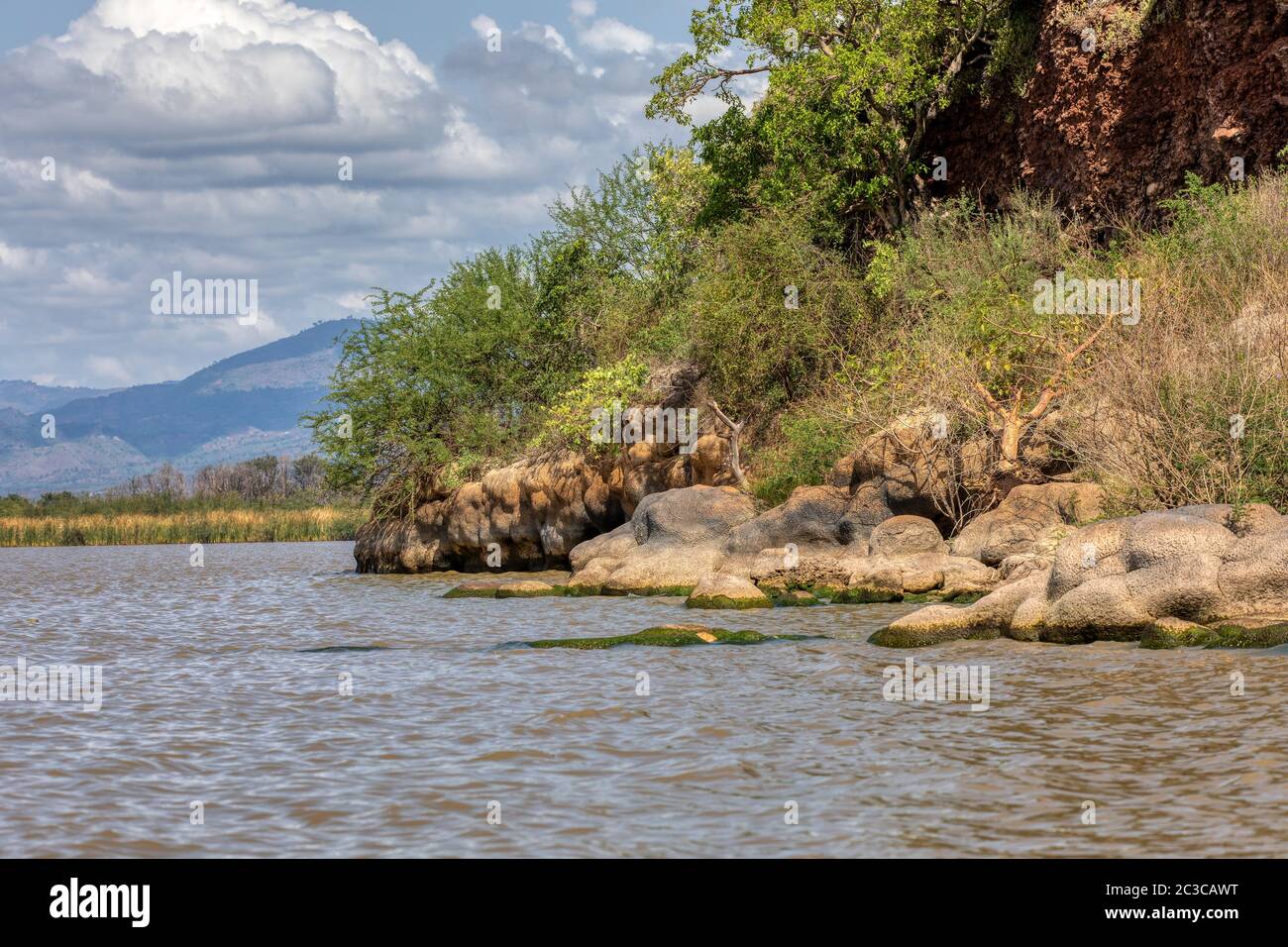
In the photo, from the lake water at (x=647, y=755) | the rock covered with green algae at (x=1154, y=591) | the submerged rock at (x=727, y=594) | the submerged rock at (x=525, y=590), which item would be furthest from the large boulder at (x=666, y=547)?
the rock covered with green algae at (x=1154, y=591)

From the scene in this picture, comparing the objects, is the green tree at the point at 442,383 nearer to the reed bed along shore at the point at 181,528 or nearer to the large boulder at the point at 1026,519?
the large boulder at the point at 1026,519

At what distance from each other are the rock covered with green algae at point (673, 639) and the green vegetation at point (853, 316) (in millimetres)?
5639

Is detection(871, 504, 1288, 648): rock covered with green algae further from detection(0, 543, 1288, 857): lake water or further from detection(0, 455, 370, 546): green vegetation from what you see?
detection(0, 455, 370, 546): green vegetation

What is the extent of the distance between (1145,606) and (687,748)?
6811 millimetres

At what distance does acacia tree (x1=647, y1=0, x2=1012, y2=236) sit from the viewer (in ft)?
94.5

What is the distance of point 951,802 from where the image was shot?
832 cm

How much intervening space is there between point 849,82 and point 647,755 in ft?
71.3

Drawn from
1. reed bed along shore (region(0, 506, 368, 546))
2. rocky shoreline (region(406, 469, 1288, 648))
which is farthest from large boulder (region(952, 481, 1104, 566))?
reed bed along shore (region(0, 506, 368, 546))

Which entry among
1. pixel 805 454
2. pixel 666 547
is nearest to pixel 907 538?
pixel 805 454

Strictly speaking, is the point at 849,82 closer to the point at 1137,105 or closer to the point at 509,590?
the point at 1137,105

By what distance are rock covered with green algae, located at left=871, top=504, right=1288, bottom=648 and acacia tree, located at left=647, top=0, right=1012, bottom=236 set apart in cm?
1561

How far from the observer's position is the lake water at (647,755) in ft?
25.5

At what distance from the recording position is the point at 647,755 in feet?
32.8

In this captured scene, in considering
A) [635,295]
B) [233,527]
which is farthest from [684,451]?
[233,527]
